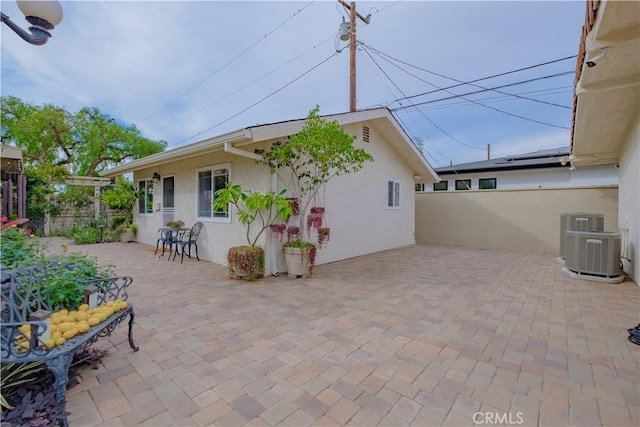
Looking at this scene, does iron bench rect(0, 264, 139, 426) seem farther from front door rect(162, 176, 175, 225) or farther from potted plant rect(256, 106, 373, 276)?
front door rect(162, 176, 175, 225)

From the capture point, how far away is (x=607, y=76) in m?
3.95

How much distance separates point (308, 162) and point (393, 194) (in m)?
Answer: 5.01

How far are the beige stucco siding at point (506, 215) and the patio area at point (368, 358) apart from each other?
4.85 metres

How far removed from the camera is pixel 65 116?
17.2m

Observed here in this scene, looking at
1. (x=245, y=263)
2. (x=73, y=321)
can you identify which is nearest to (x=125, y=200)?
(x=245, y=263)

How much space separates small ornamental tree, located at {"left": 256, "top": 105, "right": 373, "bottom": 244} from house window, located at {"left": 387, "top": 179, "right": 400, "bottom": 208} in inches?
155

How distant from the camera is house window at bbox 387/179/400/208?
33.3 feet

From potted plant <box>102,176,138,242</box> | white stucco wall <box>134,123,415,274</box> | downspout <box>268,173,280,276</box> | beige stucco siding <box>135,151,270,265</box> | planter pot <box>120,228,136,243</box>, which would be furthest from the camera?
planter pot <box>120,228,136,243</box>

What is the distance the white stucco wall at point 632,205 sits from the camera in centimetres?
550

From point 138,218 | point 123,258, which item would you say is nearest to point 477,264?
point 123,258

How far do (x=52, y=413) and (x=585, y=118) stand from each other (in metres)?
8.28

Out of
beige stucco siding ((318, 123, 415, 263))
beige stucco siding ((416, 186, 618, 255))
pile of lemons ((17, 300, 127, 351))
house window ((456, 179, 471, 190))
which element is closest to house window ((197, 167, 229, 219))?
beige stucco siding ((318, 123, 415, 263))

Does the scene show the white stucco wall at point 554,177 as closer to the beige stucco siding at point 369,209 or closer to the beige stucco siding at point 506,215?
the beige stucco siding at point 506,215

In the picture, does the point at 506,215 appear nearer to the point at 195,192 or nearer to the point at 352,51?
the point at 352,51
